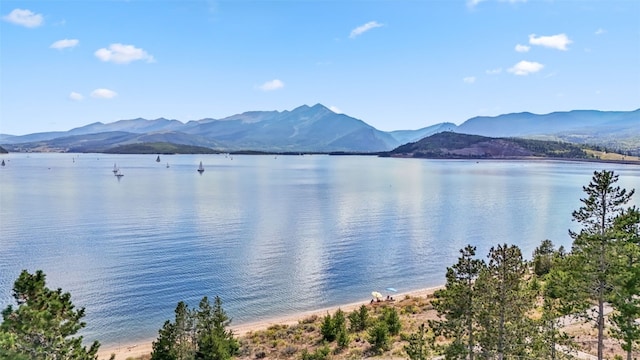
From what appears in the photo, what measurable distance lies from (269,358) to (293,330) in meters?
5.56

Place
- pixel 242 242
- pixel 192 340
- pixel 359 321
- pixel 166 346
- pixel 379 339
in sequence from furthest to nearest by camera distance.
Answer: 1. pixel 242 242
2. pixel 359 321
3. pixel 379 339
4. pixel 192 340
5. pixel 166 346

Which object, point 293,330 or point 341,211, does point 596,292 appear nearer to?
point 293,330

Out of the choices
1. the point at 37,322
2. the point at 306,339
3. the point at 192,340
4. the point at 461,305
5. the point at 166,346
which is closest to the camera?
the point at 37,322

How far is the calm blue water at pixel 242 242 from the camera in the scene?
41.9m

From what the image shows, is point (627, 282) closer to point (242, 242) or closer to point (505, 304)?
point (505, 304)

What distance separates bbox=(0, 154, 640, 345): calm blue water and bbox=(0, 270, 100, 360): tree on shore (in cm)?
1974

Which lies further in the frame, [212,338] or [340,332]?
[340,332]

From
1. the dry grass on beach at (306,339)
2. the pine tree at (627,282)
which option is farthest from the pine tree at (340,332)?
the pine tree at (627,282)

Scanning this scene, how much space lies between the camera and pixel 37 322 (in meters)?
14.1

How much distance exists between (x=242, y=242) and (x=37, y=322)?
49.4 m

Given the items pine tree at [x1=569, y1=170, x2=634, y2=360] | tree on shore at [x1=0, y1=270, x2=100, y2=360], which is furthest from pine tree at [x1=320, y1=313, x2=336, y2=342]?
tree on shore at [x1=0, y1=270, x2=100, y2=360]

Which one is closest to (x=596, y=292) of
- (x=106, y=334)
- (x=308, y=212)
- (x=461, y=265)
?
(x=461, y=265)

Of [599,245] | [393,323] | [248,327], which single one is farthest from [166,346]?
[599,245]

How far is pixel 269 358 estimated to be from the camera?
26781 millimetres
